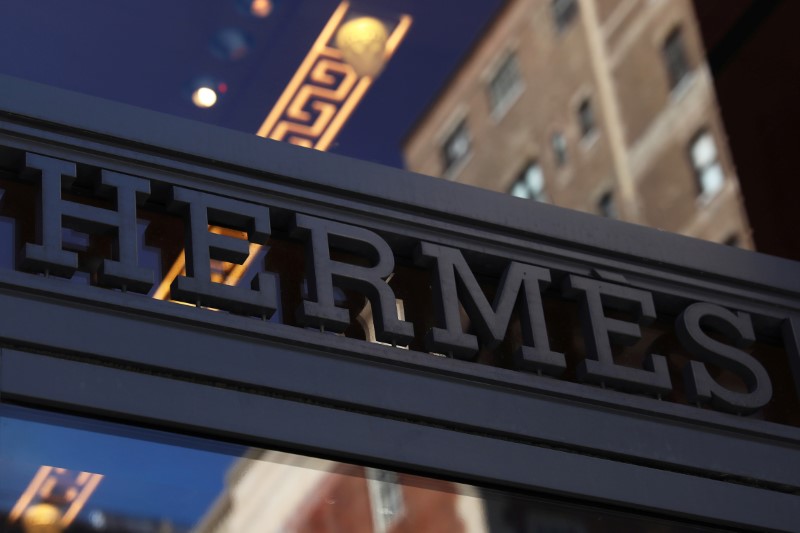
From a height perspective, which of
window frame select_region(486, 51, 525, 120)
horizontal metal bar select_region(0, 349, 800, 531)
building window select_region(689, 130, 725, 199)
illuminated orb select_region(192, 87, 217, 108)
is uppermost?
window frame select_region(486, 51, 525, 120)

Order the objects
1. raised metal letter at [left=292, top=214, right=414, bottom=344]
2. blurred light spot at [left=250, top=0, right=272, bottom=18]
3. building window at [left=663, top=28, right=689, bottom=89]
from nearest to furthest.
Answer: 1. raised metal letter at [left=292, top=214, right=414, bottom=344]
2. blurred light spot at [left=250, top=0, right=272, bottom=18]
3. building window at [left=663, top=28, right=689, bottom=89]

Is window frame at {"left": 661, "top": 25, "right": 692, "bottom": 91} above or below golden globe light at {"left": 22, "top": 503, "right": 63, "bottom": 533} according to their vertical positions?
above

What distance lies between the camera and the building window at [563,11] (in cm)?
4600

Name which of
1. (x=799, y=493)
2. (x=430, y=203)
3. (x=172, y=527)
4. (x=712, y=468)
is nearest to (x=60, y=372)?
(x=172, y=527)

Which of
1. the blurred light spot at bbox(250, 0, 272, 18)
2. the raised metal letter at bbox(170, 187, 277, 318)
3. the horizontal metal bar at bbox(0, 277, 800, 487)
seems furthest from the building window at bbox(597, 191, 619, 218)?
the raised metal letter at bbox(170, 187, 277, 318)

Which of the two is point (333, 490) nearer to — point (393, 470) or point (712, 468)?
point (393, 470)

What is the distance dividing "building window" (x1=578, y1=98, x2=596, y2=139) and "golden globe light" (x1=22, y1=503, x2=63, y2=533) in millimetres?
38928

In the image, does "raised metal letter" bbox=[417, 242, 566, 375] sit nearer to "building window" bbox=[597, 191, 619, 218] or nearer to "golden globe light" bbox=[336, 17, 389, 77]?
"golden globe light" bbox=[336, 17, 389, 77]

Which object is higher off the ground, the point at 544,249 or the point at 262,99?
the point at 262,99

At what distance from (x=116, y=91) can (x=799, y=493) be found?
2946 mm

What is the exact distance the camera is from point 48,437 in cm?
519

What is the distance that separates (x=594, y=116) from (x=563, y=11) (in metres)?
5.33

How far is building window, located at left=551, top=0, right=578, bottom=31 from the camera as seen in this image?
4600 centimetres

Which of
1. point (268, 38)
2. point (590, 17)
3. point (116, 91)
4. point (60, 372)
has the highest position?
point (590, 17)
